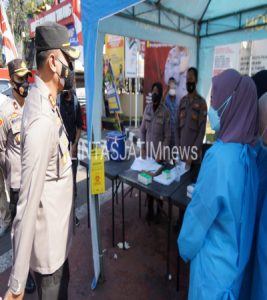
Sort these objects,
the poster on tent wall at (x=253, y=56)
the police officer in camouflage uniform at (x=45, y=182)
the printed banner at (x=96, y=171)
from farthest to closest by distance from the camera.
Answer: the poster on tent wall at (x=253, y=56) → the printed banner at (x=96, y=171) → the police officer in camouflage uniform at (x=45, y=182)

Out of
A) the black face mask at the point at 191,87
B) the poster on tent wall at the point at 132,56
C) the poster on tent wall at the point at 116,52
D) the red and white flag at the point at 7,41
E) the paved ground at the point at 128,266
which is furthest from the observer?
the poster on tent wall at the point at 116,52

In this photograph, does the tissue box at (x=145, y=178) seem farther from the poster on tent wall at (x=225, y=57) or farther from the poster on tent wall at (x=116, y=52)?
the poster on tent wall at (x=116, y=52)

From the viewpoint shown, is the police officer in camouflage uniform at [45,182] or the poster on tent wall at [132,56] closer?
the police officer in camouflage uniform at [45,182]

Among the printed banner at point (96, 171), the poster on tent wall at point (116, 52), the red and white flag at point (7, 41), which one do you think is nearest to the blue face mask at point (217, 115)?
the printed banner at point (96, 171)

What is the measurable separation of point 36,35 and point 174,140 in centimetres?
251

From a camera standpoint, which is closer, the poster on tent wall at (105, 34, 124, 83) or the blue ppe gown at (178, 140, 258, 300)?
the blue ppe gown at (178, 140, 258, 300)

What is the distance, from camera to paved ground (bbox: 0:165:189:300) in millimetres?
2172

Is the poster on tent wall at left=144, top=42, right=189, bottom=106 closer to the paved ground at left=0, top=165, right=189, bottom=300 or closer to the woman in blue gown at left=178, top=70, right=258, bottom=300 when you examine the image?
the paved ground at left=0, top=165, right=189, bottom=300

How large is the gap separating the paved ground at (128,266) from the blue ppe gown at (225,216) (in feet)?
4.00

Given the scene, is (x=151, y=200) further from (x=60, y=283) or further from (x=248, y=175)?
(x=248, y=175)

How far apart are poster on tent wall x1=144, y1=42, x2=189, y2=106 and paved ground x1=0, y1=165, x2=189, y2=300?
11.5 feet

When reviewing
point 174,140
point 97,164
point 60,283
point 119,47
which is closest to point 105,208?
point 174,140

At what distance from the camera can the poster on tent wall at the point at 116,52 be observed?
8.68m

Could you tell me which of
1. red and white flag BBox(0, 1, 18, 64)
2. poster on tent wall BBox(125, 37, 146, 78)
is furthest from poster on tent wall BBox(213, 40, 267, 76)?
poster on tent wall BBox(125, 37, 146, 78)
